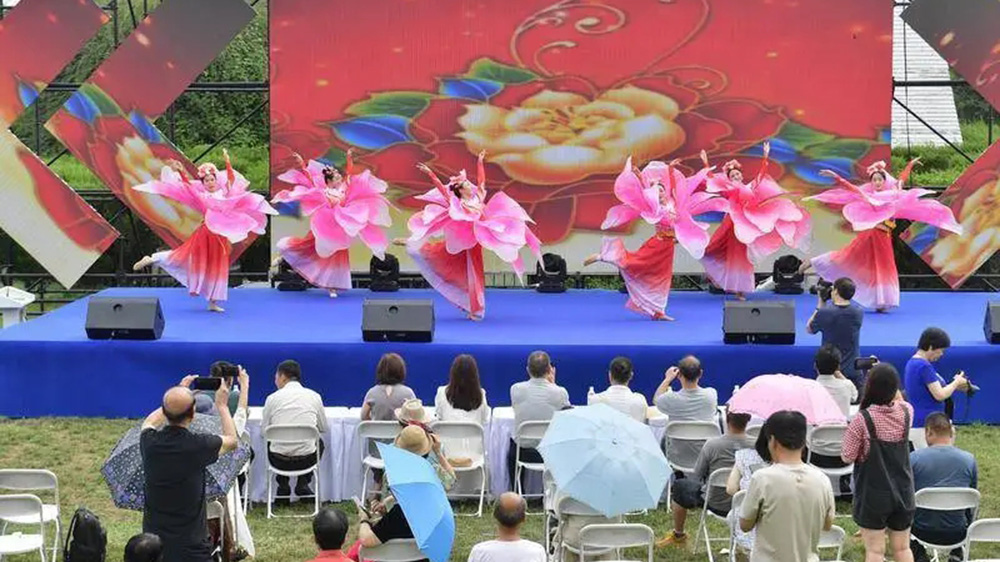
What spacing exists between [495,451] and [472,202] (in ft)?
11.6

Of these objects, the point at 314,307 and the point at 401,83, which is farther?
the point at 401,83

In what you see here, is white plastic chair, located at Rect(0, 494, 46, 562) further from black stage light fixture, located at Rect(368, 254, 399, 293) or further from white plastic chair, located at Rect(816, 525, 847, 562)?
black stage light fixture, located at Rect(368, 254, 399, 293)

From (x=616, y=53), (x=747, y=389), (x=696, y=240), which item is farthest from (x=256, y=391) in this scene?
(x=616, y=53)

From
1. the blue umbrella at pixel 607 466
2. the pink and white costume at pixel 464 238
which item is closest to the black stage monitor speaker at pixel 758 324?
the pink and white costume at pixel 464 238

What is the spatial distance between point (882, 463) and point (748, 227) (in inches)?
243

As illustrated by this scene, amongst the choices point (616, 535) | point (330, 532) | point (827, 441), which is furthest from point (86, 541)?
point (827, 441)

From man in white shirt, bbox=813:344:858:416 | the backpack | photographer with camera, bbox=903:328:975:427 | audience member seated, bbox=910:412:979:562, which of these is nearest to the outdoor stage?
man in white shirt, bbox=813:344:858:416

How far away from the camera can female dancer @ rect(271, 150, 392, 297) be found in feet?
41.2

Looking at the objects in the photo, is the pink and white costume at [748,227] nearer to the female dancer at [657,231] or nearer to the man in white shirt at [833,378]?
the female dancer at [657,231]

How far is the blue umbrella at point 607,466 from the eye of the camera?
6125 mm

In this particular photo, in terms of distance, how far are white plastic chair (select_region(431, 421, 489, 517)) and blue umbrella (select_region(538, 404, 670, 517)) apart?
1.60 meters

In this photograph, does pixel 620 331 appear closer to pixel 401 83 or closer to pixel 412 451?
pixel 401 83

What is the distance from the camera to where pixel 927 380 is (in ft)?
25.1

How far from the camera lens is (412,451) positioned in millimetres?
5934
